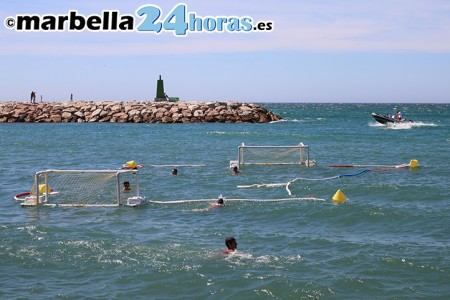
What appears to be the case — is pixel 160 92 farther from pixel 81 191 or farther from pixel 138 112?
pixel 81 191

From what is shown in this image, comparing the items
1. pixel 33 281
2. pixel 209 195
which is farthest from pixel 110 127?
pixel 33 281

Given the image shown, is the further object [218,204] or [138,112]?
[138,112]

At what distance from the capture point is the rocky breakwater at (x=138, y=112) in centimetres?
7506

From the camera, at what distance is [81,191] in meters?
22.8

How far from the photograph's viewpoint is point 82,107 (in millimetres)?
79438

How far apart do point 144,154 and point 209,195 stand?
17621 mm

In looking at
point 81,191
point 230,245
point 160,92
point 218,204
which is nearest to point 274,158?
point 81,191

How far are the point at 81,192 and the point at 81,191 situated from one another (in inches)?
6.4

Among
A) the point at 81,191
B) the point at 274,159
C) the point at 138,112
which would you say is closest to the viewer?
the point at 81,191

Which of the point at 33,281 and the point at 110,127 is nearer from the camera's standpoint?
the point at 33,281

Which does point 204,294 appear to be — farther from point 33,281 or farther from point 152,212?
point 152,212

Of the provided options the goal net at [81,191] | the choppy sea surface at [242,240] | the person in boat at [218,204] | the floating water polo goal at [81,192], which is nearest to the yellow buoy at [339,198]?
the choppy sea surface at [242,240]

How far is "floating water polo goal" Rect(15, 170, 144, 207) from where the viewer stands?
20562 mm

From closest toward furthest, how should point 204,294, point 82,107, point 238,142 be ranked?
1. point 204,294
2. point 238,142
3. point 82,107
